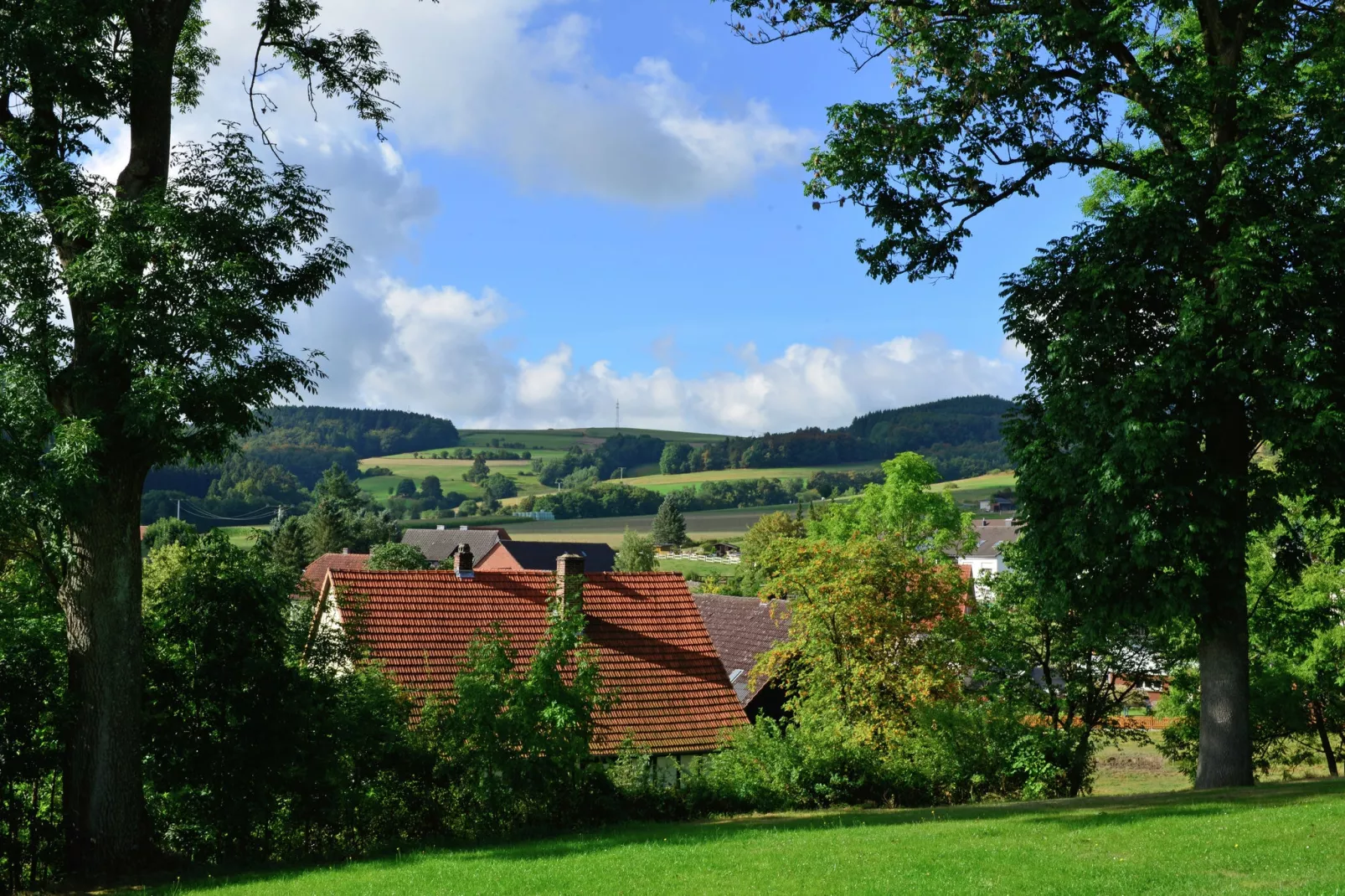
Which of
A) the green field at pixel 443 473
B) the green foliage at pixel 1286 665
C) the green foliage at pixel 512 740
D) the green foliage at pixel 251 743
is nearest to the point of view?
the green foliage at pixel 251 743

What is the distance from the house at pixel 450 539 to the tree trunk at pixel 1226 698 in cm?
7286

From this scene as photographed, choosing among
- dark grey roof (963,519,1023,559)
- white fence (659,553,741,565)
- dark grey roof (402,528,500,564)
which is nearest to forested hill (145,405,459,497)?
dark grey roof (402,528,500,564)

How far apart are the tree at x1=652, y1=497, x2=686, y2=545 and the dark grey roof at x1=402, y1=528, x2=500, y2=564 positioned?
27519 millimetres

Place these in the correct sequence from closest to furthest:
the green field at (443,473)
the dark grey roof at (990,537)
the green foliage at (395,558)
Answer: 1. the green foliage at (395,558)
2. the dark grey roof at (990,537)
3. the green field at (443,473)

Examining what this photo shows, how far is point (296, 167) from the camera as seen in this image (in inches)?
585

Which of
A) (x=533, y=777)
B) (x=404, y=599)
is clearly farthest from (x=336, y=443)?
(x=533, y=777)

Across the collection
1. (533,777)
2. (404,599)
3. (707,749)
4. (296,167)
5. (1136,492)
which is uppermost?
(296,167)

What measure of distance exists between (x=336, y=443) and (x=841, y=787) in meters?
175

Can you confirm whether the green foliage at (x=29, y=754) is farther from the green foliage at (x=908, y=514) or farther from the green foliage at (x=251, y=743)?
the green foliage at (x=908, y=514)

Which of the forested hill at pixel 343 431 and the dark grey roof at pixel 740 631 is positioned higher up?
the forested hill at pixel 343 431

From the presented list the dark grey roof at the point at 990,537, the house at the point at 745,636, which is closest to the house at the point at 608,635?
the house at the point at 745,636

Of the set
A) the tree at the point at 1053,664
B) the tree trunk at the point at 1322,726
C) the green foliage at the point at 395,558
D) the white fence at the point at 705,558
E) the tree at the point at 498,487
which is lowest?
the tree trunk at the point at 1322,726

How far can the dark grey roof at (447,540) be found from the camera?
8944 cm

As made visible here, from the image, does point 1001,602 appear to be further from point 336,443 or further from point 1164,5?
point 336,443
